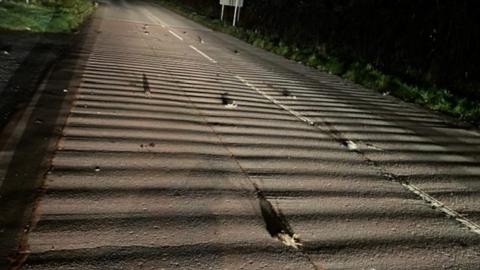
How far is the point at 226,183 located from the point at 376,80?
349 inches

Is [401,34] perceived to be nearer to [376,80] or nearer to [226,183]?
[376,80]

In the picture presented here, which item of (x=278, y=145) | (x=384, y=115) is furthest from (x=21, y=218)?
(x=384, y=115)

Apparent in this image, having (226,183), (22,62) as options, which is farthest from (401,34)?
(226,183)

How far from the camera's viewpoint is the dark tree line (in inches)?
490

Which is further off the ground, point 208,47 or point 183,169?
point 208,47

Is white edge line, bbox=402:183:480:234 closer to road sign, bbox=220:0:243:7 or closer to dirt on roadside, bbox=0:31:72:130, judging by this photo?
dirt on roadside, bbox=0:31:72:130

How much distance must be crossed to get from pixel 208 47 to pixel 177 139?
11154mm

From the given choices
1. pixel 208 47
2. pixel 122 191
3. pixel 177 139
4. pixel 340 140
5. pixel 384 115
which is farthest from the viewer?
pixel 208 47

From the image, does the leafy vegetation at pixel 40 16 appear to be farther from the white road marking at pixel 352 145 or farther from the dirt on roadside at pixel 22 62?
the white road marking at pixel 352 145

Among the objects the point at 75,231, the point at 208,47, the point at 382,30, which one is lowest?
the point at 75,231

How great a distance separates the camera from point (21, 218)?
314 centimetres

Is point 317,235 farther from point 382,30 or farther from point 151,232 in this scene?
point 382,30

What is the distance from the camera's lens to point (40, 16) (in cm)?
1611

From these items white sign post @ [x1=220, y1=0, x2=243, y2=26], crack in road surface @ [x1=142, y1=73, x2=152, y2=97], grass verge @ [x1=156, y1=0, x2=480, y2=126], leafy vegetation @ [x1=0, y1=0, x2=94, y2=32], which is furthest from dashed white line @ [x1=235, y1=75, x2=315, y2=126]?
white sign post @ [x1=220, y1=0, x2=243, y2=26]
